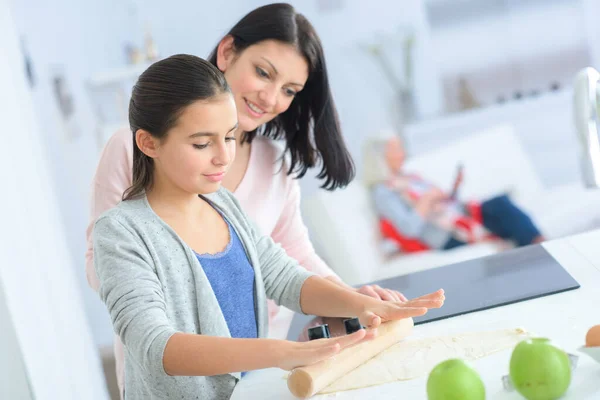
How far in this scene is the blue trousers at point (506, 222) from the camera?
3.21 metres

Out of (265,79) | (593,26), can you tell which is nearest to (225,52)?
(265,79)

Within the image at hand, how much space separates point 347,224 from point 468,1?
4.73 ft

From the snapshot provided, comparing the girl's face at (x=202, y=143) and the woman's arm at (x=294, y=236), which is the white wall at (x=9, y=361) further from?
the girl's face at (x=202, y=143)

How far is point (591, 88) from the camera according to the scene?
1.25 metres

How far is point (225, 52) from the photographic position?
1.59 meters

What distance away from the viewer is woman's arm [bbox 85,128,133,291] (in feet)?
4.98

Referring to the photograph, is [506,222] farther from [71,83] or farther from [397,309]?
[397,309]

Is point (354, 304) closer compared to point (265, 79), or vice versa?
point (354, 304)

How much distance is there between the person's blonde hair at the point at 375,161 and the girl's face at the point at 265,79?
1.91m

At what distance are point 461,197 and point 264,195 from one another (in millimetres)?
2030

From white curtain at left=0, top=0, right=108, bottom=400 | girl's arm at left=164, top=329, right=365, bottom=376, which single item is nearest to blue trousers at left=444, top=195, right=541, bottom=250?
white curtain at left=0, top=0, right=108, bottom=400

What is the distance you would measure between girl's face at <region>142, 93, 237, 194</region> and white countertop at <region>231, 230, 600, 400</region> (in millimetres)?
318

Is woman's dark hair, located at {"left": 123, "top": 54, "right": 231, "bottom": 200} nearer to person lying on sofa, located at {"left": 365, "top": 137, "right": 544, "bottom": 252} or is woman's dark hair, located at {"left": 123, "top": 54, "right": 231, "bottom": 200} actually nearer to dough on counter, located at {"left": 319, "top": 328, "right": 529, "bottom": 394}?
dough on counter, located at {"left": 319, "top": 328, "right": 529, "bottom": 394}

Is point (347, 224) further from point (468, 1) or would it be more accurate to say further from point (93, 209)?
point (93, 209)
